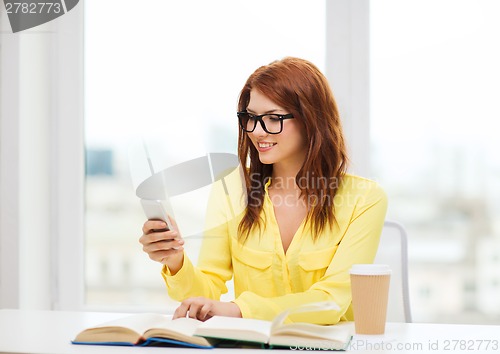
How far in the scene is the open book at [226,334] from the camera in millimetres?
1277

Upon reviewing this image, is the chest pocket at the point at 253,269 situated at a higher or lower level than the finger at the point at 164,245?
lower

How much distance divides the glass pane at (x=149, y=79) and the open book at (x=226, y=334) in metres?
1.55

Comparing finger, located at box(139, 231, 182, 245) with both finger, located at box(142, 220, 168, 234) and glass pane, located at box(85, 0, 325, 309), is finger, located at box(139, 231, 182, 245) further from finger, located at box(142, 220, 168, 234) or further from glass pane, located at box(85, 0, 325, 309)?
glass pane, located at box(85, 0, 325, 309)

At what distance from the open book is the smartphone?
8.9 inches

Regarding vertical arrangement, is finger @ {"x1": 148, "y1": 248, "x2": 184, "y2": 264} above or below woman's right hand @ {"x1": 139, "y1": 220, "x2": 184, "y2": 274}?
below

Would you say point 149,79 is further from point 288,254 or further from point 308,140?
point 288,254

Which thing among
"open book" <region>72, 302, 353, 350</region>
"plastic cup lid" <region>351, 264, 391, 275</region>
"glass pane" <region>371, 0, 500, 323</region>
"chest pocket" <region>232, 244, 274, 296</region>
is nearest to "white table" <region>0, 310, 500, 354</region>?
"open book" <region>72, 302, 353, 350</region>

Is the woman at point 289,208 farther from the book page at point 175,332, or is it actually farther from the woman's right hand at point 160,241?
the book page at point 175,332

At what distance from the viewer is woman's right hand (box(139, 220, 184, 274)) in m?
1.48

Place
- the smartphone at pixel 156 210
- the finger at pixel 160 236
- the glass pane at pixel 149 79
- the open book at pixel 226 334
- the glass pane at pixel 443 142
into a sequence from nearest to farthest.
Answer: the open book at pixel 226 334
the smartphone at pixel 156 210
the finger at pixel 160 236
the glass pane at pixel 443 142
the glass pane at pixel 149 79

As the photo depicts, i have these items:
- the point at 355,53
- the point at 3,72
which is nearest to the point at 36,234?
the point at 3,72

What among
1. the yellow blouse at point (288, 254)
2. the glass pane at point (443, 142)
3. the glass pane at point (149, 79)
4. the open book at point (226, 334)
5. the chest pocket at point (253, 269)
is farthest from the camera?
the glass pane at point (149, 79)

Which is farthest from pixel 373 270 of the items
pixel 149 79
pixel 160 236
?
pixel 149 79

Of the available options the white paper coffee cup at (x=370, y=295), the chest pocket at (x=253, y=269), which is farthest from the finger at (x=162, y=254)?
the white paper coffee cup at (x=370, y=295)
